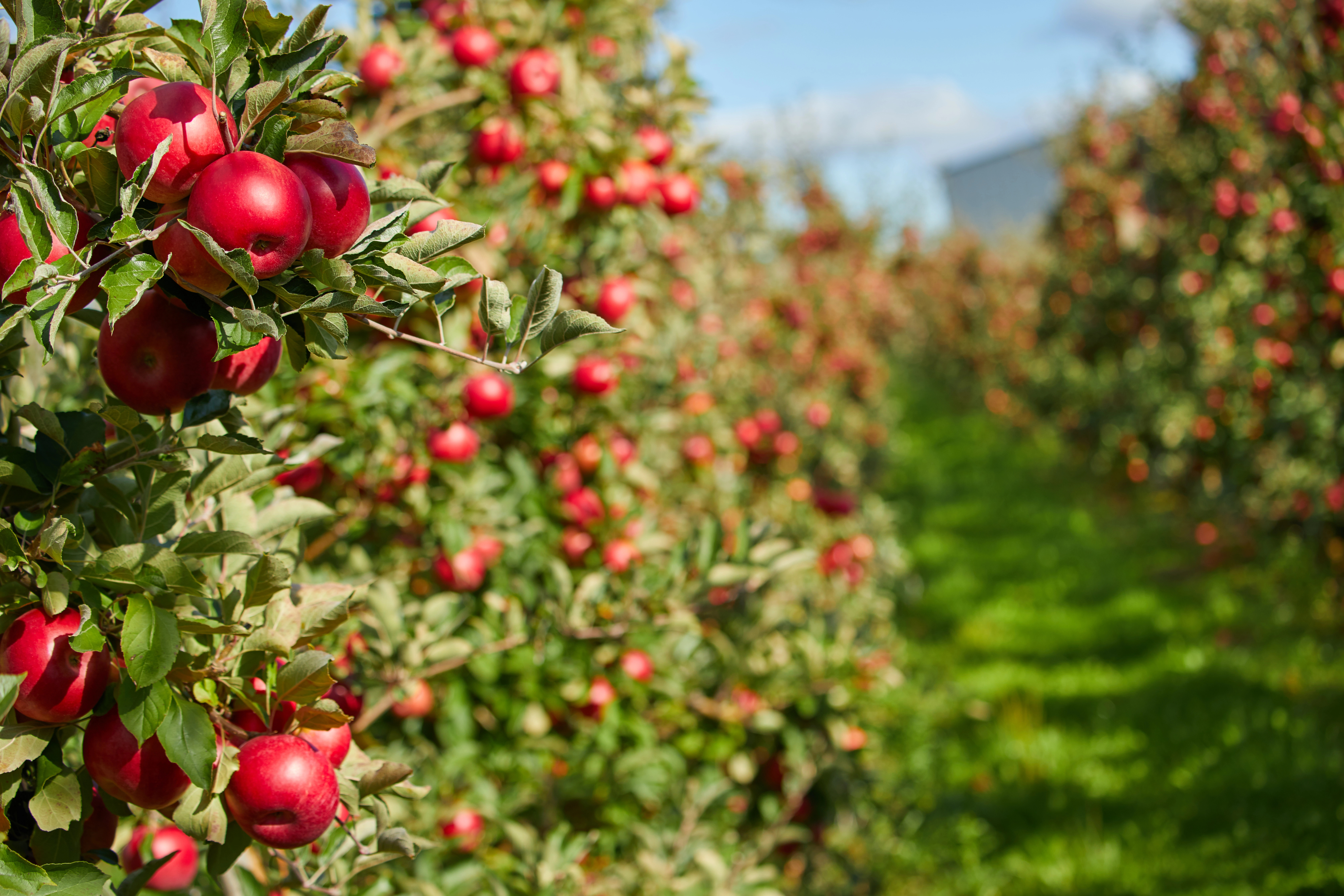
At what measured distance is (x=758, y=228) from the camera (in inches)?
179

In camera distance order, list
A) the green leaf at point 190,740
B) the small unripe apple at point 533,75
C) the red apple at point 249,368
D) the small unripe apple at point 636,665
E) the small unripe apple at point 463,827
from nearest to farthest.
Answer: the green leaf at point 190,740
the red apple at point 249,368
the small unripe apple at point 463,827
the small unripe apple at point 636,665
the small unripe apple at point 533,75

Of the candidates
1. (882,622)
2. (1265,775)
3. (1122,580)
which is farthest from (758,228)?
(1265,775)

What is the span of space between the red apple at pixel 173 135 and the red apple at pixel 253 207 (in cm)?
2

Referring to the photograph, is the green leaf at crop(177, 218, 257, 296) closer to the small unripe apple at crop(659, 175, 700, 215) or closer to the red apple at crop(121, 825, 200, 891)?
the red apple at crop(121, 825, 200, 891)

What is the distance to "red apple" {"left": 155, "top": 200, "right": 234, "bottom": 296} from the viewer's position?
68 centimetres

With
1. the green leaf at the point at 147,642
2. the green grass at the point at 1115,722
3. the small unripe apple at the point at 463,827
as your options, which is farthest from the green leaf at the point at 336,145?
the green grass at the point at 1115,722

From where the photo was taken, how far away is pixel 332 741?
33.4 inches

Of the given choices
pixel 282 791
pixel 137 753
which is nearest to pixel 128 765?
pixel 137 753

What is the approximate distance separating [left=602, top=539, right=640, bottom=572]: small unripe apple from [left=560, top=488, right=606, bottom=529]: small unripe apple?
58mm

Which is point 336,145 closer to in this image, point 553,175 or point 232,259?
point 232,259

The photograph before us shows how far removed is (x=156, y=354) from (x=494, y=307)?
10.2 inches

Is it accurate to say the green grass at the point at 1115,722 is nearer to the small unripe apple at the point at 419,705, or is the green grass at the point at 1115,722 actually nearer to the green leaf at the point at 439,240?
the small unripe apple at the point at 419,705

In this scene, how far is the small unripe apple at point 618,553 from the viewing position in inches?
77.4

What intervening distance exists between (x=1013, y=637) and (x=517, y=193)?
3440 mm
